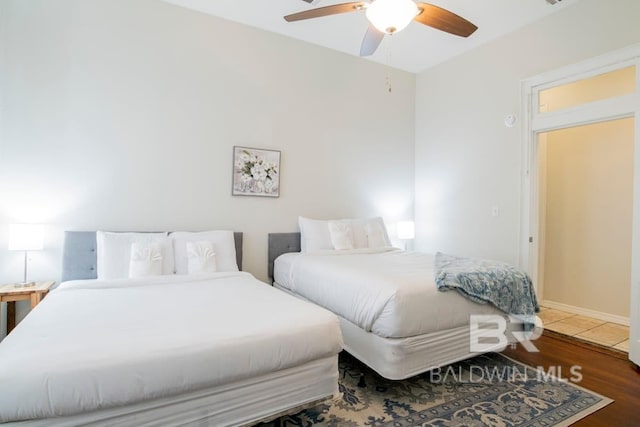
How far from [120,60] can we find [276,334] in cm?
297

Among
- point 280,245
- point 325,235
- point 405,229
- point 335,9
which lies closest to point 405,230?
point 405,229

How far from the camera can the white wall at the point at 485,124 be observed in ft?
10.4

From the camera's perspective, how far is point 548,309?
14.3ft

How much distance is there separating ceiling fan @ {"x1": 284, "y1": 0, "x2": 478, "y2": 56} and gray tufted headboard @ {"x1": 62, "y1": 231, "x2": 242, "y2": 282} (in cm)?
247

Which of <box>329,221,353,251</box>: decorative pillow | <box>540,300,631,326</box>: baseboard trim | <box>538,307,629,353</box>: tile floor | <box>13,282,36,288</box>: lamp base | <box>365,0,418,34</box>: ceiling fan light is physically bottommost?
<box>538,307,629,353</box>: tile floor

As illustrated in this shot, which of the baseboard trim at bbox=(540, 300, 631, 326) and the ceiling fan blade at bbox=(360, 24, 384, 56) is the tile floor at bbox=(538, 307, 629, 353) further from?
the ceiling fan blade at bbox=(360, 24, 384, 56)

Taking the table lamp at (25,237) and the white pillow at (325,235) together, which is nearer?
the table lamp at (25,237)

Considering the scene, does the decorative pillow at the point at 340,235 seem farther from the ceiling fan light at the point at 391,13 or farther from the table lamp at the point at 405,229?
the ceiling fan light at the point at 391,13

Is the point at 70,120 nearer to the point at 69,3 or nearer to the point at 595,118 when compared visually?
the point at 69,3

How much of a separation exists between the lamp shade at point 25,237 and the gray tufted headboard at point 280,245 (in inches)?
80.1

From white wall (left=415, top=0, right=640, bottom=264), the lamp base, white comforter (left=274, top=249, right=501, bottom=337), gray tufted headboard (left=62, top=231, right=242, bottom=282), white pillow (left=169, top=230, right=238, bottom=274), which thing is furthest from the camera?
white wall (left=415, top=0, right=640, bottom=264)

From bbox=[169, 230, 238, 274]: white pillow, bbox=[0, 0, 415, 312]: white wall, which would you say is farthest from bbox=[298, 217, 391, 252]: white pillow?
bbox=[169, 230, 238, 274]: white pillow

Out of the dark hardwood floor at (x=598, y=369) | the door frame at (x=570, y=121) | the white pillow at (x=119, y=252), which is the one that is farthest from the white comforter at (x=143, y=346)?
the door frame at (x=570, y=121)

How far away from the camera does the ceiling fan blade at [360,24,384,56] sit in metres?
2.55
